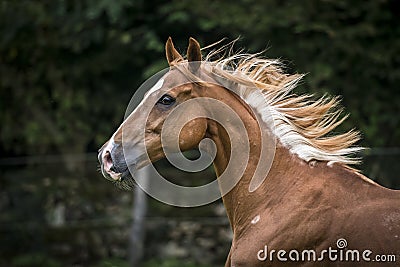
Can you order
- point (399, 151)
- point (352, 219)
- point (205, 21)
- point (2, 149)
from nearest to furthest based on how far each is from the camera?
point (352, 219) < point (399, 151) < point (205, 21) < point (2, 149)

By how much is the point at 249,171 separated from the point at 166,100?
63 centimetres

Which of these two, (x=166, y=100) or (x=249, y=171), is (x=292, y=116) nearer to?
(x=249, y=171)

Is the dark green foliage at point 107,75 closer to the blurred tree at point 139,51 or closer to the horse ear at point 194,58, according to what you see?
the blurred tree at point 139,51

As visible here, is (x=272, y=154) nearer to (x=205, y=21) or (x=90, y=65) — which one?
(x=205, y=21)

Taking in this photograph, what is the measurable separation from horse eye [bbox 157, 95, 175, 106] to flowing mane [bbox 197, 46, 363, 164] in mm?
319

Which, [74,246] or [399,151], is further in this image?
[74,246]

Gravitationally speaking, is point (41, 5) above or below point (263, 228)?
below

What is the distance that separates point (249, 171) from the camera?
4105mm

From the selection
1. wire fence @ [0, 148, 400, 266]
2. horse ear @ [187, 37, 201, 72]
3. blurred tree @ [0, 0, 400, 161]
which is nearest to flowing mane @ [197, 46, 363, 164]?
horse ear @ [187, 37, 201, 72]

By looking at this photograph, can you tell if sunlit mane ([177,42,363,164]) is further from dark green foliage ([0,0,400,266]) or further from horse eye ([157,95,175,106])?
dark green foliage ([0,0,400,266])

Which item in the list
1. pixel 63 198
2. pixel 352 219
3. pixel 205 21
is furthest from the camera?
pixel 63 198

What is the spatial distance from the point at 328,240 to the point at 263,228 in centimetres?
36

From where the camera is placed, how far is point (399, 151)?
27.1ft

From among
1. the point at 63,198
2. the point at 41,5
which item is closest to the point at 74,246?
the point at 63,198
